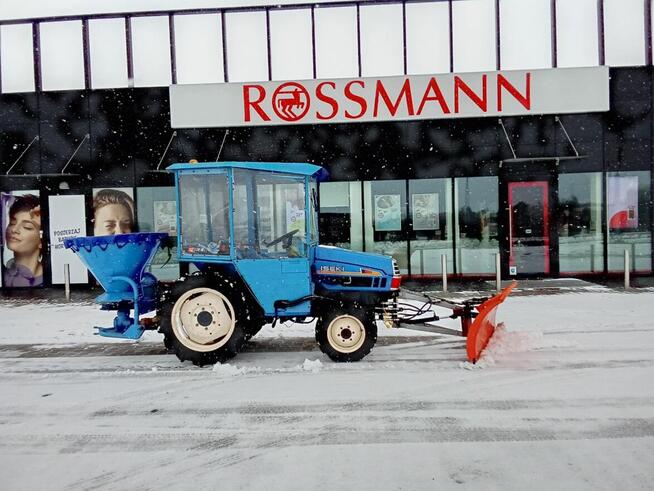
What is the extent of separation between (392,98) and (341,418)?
430 inches

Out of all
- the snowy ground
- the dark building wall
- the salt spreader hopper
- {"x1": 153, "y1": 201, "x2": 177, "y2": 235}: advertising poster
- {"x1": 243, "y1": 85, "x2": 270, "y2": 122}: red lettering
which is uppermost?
{"x1": 243, "y1": 85, "x2": 270, "y2": 122}: red lettering

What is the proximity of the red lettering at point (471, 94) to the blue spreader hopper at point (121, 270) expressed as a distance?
31.9 ft

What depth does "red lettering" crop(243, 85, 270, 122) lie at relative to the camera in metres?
14.4

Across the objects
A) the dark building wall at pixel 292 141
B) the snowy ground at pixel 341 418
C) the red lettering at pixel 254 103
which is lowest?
the snowy ground at pixel 341 418

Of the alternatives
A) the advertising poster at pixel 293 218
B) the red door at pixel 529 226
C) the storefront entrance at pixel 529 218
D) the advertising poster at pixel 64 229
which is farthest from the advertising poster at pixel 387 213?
the advertising poster at pixel 293 218

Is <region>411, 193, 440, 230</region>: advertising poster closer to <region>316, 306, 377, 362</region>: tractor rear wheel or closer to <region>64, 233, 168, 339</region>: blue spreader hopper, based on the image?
<region>316, 306, 377, 362</region>: tractor rear wheel

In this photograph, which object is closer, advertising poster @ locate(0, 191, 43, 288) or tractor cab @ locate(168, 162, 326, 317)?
A: tractor cab @ locate(168, 162, 326, 317)

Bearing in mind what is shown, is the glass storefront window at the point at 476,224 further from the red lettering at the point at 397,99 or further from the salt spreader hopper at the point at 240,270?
the salt spreader hopper at the point at 240,270

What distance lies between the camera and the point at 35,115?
14.9 metres

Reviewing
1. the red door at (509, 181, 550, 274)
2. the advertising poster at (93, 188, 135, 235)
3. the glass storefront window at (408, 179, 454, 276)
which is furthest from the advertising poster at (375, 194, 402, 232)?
the advertising poster at (93, 188, 135, 235)

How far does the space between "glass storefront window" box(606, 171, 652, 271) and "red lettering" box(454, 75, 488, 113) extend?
409 cm

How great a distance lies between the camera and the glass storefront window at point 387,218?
15055 millimetres

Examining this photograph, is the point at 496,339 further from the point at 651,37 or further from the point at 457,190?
the point at 651,37

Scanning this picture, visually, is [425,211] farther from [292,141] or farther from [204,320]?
[204,320]
